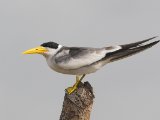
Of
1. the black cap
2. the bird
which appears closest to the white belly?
the bird

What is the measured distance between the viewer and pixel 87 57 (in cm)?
1297

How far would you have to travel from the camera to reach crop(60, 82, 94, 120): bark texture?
12906 millimetres

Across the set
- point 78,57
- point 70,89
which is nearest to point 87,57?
point 78,57

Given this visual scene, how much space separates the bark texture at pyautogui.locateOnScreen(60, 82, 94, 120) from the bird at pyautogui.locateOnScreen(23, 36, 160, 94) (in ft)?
0.72

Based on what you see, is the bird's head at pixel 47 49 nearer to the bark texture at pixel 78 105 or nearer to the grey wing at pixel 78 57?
the grey wing at pixel 78 57

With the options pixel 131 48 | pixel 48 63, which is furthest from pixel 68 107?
pixel 131 48

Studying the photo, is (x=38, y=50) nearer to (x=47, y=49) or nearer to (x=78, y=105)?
(x=47, y=49)

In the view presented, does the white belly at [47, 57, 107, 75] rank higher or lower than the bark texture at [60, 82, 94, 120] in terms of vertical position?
higher

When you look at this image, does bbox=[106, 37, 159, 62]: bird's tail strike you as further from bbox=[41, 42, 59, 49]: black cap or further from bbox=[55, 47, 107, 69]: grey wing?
bbox=[41, 42, 59, 49]: black cap

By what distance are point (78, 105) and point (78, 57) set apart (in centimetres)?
120

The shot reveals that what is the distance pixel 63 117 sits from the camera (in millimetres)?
13078

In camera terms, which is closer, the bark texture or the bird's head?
the bark texture

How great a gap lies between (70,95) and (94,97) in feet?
1.99

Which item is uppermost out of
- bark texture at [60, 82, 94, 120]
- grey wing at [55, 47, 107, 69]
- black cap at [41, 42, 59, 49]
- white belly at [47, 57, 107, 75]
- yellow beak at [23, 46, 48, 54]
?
black cap at [41, 42, 59, 49]
